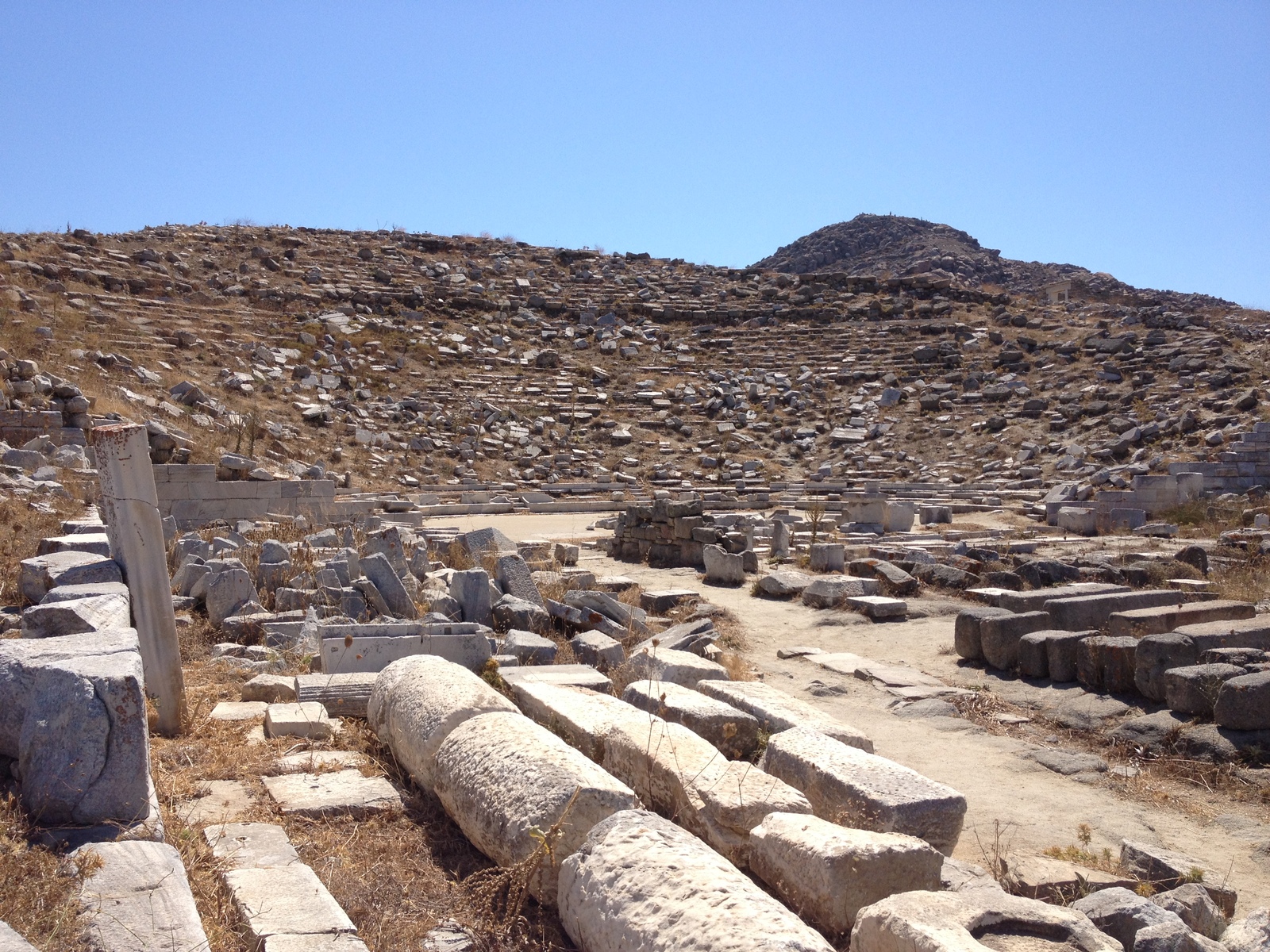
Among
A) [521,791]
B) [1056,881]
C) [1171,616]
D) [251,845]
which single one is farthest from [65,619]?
[1171,616]

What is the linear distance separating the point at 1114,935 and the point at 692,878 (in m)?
1.87

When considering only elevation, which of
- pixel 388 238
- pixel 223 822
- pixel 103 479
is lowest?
pixel 223 822

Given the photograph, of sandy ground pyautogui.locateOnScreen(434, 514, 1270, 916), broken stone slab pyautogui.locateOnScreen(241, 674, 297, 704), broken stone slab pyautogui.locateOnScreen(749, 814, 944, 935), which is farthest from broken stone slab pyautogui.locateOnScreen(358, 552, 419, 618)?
broken stone slab pyautogui.locateOnScreen(749, 814, 944, 935)

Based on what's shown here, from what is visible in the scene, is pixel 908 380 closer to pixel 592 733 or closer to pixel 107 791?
pixel 592 733

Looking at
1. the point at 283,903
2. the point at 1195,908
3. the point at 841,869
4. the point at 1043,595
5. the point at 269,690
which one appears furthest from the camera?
the point at 1043,595

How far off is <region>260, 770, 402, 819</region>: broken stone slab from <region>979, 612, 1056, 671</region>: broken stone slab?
586 centimetres

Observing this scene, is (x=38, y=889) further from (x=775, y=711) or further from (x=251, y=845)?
(x=775, y=711)

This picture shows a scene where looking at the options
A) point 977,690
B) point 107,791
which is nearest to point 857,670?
point 977,690

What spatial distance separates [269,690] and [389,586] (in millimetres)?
2259

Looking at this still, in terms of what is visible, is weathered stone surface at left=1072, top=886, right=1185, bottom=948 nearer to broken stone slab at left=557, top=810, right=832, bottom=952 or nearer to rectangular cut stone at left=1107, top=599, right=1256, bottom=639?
broken stone slab at left=557, top=810, right=832, bottom=952

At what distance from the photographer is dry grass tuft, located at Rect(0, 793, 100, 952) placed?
276cm

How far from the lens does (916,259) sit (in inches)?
1925

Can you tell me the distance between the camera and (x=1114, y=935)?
3.87 m

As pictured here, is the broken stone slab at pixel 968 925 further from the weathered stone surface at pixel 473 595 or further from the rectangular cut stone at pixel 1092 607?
the rectangular cut stone at pixel 1092 607
